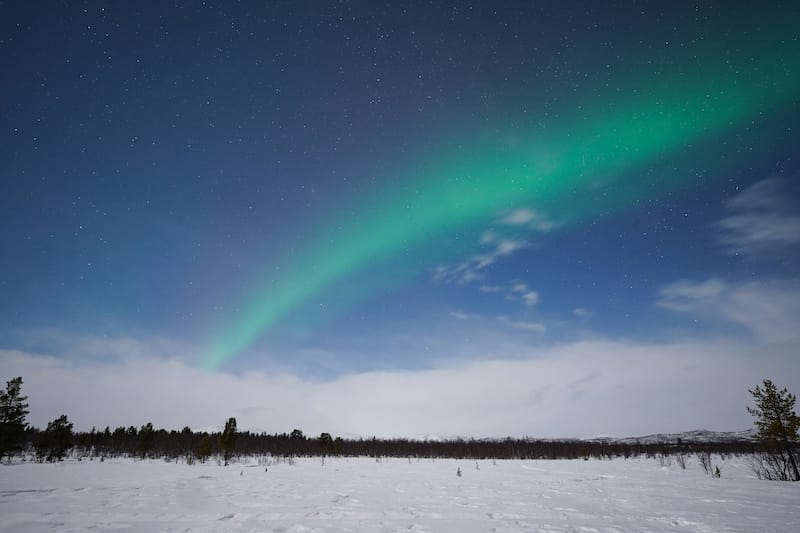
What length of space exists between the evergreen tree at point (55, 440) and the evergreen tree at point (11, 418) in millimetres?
6494

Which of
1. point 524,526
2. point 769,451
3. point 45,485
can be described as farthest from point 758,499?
point 45,485

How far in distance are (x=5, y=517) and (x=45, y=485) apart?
7621 millimetres

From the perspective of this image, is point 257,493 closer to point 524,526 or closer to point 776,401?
point 524,526

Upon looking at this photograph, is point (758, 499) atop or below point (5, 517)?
below

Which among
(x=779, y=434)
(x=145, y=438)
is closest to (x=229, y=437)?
(x=145, y=438)

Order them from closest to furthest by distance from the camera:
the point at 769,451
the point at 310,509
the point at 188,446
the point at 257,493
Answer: the point at 310,509 < the point at 257,493 < the point at 769,451 < the point at 188,446

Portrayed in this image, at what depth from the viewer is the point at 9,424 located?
28.4m

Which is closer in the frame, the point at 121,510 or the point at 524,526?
the point at 524,526

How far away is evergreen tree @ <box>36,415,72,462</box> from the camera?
34656 millimetres

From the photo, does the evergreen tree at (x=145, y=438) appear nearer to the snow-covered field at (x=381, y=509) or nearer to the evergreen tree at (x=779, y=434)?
the snow-covered field at (x=381, y=509)

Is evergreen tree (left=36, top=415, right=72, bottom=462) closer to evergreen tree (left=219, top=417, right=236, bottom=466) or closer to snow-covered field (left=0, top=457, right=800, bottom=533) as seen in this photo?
evergreen tree (left=219, top=417, right=236, bottom=466)

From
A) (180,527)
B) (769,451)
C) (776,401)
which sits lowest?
(769,451)

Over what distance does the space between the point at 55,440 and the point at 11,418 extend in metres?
8.23

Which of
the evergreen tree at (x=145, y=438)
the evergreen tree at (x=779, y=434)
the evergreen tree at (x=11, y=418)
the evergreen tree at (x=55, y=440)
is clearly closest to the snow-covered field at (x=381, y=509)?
the evergreen tree at (x=779, y=434)
